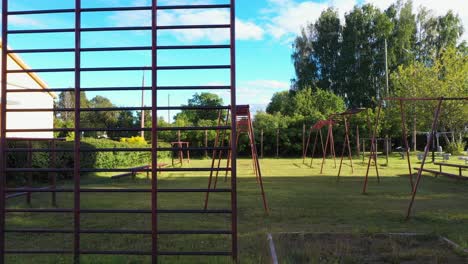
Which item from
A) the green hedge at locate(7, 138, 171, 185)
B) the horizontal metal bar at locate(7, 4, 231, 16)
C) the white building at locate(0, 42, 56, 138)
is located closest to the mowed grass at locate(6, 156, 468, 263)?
Answer: the green hedge at locate(7, 138, 171, 185)

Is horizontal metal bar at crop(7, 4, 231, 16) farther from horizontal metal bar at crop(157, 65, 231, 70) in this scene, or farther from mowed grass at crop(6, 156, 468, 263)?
mowed grass at crop(6, 156, 468, 263)

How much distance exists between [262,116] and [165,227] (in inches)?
1136


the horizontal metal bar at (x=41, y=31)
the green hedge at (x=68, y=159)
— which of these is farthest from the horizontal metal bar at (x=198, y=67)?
the green hedge at (x=68, y=159)

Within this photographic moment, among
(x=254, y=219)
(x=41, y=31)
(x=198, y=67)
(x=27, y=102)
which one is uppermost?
(x=27, y=102)

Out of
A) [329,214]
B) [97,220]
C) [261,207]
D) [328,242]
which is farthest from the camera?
[261,207]

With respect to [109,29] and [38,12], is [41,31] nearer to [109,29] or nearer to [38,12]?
[38,12]

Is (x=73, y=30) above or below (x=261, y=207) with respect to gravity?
above

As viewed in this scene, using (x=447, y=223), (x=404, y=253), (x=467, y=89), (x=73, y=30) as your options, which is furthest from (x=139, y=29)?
(x=467, y=89)

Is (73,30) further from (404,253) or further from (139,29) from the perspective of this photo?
(404,253)

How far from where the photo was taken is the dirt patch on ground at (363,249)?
451cm

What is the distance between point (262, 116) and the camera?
114ft

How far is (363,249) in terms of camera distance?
4.93 metres

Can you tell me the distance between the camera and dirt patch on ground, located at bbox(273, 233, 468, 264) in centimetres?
451

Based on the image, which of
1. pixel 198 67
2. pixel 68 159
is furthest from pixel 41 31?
pixel 68 159
